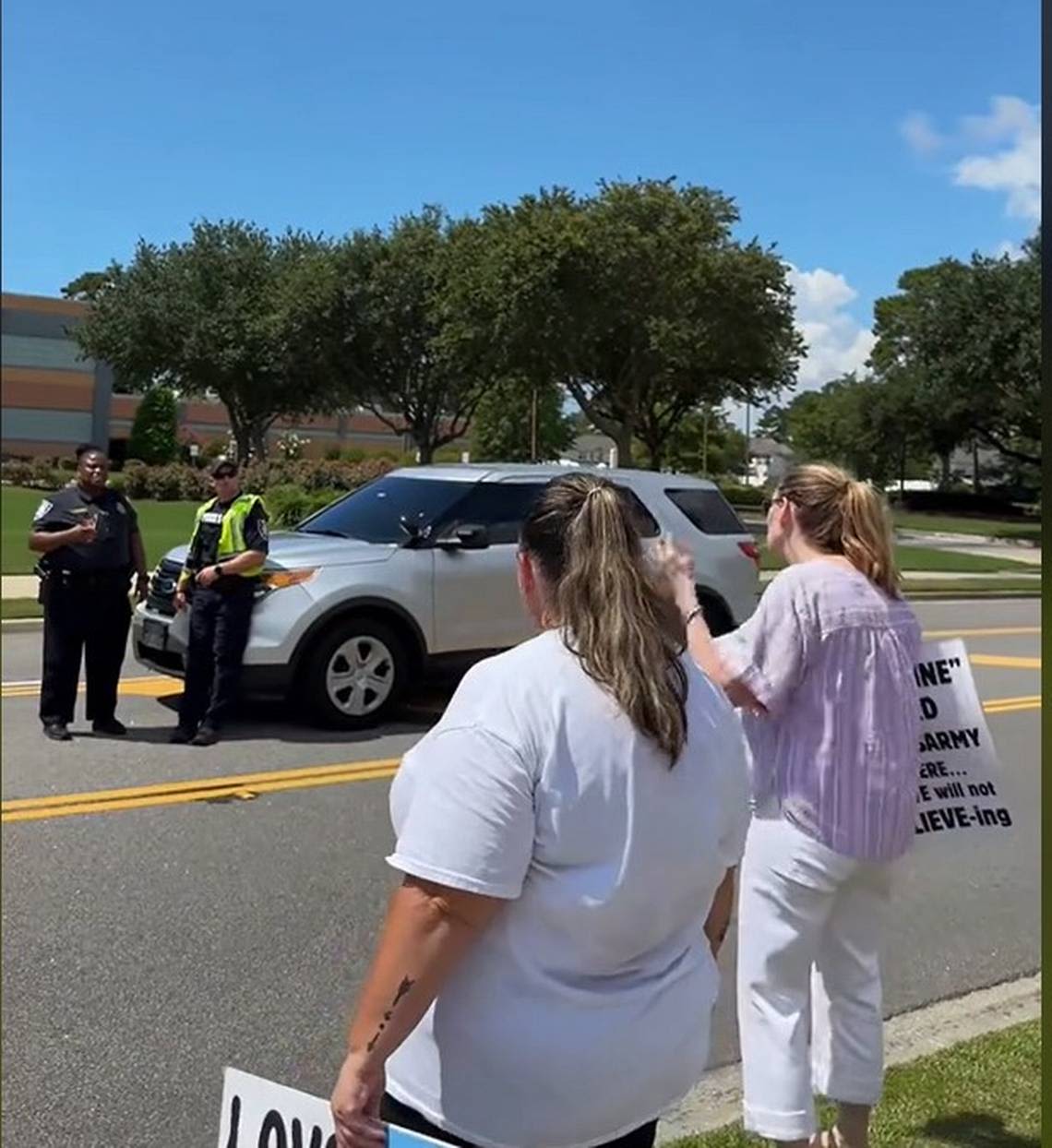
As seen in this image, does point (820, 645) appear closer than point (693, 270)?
Yes

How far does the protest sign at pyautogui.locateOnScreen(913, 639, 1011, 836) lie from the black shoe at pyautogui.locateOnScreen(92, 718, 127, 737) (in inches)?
113

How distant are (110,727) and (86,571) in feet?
5.18

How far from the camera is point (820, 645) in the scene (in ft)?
10.6

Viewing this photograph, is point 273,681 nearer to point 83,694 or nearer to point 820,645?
point 83,694

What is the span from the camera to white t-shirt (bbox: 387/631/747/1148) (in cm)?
190

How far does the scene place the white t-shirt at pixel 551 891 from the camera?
1.90 m

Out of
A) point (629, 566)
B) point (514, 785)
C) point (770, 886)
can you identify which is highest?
point (629, 566)

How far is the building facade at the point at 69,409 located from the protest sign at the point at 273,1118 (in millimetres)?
1240

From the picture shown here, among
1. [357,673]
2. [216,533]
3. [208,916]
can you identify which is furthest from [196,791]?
[216,533]

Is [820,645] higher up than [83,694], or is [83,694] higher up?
[820,645]

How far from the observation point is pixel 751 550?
3.78m

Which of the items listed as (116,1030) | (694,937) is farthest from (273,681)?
(694,937)

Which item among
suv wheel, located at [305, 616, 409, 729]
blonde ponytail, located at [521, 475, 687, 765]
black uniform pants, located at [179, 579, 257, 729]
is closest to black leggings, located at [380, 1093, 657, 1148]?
blonde ponytail, located at [521, 475, 687, 765]

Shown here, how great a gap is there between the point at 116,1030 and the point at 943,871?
4.03m
